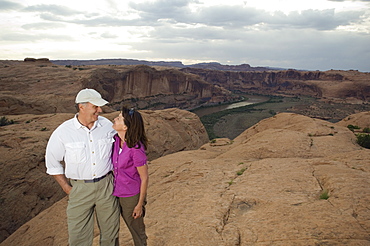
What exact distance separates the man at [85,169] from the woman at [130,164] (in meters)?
0.16

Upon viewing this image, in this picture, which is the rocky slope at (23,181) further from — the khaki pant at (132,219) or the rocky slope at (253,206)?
the khaki pant at (132,219)

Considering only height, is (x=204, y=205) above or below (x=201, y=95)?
above

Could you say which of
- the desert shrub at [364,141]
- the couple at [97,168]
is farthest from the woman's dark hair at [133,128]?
the desert shrub at [364,141]

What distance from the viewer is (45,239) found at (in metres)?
5.92

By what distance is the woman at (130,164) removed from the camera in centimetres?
343

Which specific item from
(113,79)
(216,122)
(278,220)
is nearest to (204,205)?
(278,220)

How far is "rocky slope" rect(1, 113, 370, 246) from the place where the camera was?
3.97m

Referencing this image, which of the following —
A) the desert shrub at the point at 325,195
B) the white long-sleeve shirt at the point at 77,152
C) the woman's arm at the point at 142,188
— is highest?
the white long-sleeve shirt at the point at 77,152

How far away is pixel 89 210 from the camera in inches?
138

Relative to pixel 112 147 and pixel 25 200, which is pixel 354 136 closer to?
pixel 112 147

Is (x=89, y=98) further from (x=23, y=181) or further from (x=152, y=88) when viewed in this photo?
(x=152, y=88)

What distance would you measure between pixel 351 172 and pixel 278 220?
3312 millimetres

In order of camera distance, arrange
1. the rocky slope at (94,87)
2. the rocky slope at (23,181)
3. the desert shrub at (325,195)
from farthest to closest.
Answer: the rocky slope at (94,87), the rocky slope at (23,181), the desert shrub at (325,195)

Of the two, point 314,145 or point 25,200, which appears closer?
point 25,200
